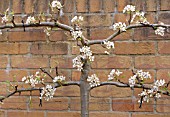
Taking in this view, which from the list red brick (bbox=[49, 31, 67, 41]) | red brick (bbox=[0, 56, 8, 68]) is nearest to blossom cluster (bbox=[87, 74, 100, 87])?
red brick (bbox=[49, 31, 67, 41])

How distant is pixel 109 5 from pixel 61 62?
0.48 meters

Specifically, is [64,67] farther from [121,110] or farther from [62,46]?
[121,110]

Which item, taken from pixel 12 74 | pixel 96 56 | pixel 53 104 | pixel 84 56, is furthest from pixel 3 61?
pixel 84 56

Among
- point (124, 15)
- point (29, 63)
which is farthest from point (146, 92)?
point (29, 63)

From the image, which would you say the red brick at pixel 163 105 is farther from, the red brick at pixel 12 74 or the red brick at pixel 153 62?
the red brick at pixel 12 74

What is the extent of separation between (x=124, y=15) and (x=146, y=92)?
2.07 ft

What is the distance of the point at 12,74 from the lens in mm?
2551

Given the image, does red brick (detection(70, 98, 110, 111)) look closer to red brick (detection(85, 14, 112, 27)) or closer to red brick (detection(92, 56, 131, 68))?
red brick (detection(92, 56, 131, 68))

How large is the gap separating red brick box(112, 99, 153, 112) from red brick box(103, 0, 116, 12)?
0.58 metres

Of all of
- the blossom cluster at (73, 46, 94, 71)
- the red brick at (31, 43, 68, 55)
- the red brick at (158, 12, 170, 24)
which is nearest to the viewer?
the blossom cluster at (73, 46, 94, 71)

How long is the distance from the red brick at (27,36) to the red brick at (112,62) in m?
0.39

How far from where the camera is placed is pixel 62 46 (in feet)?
8.16

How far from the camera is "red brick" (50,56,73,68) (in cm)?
247

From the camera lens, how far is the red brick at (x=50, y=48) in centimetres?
248
